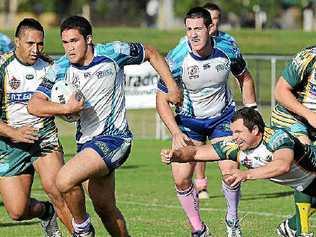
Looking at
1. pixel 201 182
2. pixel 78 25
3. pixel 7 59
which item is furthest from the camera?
pixel 201 182

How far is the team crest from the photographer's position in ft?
40.7

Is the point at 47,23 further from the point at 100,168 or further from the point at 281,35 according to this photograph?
the point at 100,168

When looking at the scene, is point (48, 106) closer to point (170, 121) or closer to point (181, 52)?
point (170, 121)

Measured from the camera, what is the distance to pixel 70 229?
12.2m

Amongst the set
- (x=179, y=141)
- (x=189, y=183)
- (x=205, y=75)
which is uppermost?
(x=205, y=75)

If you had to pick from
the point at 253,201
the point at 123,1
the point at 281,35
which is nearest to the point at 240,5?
the point at 123,1

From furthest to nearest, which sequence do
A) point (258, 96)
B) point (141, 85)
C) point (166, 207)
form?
point (258, 96), point (141, 85), point (166, 207)

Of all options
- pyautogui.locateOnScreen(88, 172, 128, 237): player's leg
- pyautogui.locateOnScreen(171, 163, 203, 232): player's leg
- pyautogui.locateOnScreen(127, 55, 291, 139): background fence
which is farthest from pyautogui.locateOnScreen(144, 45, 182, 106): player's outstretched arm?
pyautogui.locateOnScreen(127, 55, 291, 139): background fence

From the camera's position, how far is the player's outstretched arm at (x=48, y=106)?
11008 millimetres

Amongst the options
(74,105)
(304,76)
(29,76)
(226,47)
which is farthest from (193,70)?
(74,105)

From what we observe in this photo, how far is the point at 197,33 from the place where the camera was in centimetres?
1283

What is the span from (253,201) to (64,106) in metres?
6.48

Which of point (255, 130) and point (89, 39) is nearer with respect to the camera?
point (255, 130)

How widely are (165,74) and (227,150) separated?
3.57 ft
